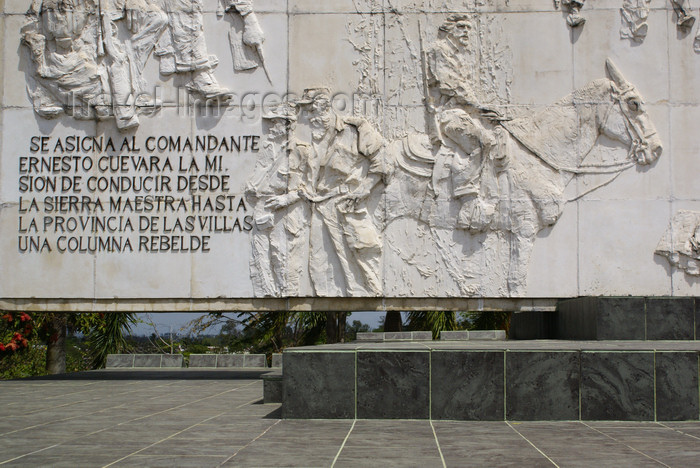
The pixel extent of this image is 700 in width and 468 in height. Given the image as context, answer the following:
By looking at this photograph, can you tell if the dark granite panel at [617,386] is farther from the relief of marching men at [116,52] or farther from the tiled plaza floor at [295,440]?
the relief of marching men at [116,52]

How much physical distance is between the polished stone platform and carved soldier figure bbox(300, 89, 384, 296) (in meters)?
4.84

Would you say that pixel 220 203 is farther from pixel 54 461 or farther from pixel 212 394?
pixel 54 461

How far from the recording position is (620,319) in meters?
9.09

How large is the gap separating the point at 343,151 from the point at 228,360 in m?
5.31

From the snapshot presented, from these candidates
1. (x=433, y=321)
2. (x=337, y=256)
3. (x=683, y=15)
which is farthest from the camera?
(x=433, y=321)

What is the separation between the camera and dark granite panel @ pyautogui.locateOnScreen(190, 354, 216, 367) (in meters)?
14.6

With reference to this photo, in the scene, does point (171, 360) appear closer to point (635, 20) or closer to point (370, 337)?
point (370, 337)

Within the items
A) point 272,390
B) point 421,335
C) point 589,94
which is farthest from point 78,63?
point 421,335

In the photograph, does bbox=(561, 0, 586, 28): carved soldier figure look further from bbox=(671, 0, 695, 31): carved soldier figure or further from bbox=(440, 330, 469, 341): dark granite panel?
bbox=(440, 330, 469, 341): dark granite panel

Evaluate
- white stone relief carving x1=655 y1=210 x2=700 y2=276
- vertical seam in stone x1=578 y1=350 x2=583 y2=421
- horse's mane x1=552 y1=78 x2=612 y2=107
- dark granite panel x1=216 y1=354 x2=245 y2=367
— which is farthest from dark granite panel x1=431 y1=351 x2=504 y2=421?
dark granite panel x1=216 y1=354 x2=245 y2=367

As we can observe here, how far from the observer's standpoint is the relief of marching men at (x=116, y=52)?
1129cm

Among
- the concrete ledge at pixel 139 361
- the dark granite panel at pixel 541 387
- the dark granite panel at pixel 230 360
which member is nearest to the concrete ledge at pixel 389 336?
the dark granite panel at pixel 230 360

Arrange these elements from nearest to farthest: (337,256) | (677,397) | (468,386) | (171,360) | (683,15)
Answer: (677,397) → (468,386) → (337,256) → (683,15) → (171,360)

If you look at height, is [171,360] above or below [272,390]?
below
